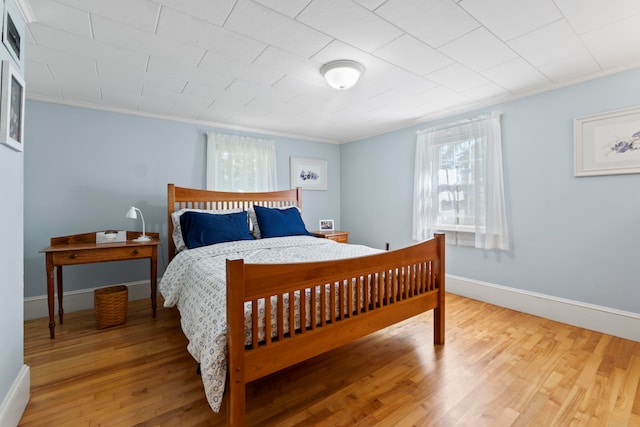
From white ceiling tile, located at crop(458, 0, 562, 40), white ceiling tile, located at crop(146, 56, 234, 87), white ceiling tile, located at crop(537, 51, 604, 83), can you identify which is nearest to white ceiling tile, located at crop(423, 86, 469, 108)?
white ceiling tile, located at crop(537, 51, 604, 83)

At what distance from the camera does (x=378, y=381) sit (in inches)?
70.7

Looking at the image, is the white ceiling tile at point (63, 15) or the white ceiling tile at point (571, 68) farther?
the white ceiling tile at point (571, 68)

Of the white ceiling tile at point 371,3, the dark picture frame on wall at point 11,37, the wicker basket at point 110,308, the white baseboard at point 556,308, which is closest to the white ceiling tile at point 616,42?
the white ceiling tile at point 371,3

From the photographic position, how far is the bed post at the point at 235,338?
4.17 feet

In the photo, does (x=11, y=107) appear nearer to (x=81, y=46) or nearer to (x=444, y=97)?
(x=81, y=46)

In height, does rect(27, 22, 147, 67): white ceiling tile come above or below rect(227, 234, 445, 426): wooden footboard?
above

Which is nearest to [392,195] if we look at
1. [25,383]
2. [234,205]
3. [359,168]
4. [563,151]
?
[359,168]

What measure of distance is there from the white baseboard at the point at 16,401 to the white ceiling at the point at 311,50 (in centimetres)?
201

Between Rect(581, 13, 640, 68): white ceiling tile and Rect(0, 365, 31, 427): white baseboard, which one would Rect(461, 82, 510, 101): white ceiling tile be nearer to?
Rect(581, 13, 640, 68): white ceiling tile

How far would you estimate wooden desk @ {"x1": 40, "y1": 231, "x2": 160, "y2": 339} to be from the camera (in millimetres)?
2412

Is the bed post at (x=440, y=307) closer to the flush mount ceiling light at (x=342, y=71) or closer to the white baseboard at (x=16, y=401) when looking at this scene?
the flush mount ceiling light at (x=342, y=71)

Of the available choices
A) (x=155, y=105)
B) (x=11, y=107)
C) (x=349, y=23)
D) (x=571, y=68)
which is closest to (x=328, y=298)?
(x=349, y=23)

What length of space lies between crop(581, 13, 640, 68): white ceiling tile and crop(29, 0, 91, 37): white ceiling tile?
3.13m

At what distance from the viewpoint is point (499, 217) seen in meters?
3.03
